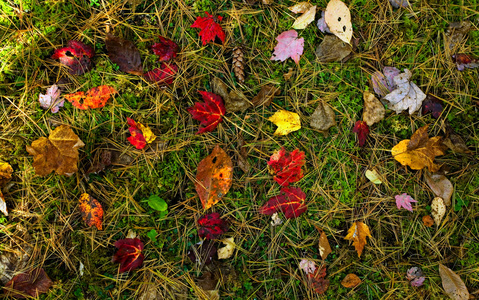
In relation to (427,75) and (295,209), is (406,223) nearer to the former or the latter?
(295,209)

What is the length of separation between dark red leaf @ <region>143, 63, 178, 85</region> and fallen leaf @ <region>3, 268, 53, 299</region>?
1493 millimetres

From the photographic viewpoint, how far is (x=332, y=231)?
2100 mm

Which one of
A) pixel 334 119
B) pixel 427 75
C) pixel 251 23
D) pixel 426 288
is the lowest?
pixel 426 288

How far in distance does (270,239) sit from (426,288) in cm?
123

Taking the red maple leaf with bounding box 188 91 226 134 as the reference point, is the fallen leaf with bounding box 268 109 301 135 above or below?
below

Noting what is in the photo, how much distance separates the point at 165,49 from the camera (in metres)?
2.04

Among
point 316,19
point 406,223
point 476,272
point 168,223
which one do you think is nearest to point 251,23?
point 316,19

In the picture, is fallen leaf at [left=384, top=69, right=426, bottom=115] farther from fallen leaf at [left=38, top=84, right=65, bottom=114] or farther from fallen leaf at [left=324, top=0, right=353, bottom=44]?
fallen leaf at [left=38, top=84, right=65, bottom=114]

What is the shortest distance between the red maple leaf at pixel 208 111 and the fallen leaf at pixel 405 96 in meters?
1.26

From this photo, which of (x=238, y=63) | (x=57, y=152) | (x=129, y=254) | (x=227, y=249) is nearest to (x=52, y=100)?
(x=57, y=152)

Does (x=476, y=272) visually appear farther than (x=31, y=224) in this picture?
Yes

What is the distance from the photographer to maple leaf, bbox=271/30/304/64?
2.10 m

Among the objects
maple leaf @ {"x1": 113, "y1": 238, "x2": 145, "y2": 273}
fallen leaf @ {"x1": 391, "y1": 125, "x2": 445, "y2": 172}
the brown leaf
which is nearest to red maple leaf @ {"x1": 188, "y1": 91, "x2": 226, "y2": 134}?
the brown leaf

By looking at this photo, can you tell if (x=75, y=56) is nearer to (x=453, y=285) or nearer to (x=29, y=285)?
(x=29, y=285)
